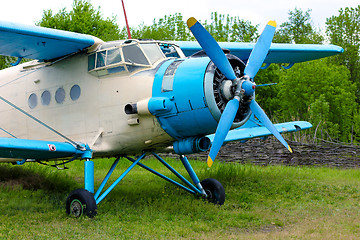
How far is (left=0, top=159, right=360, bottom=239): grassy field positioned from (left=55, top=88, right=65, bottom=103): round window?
2178mm

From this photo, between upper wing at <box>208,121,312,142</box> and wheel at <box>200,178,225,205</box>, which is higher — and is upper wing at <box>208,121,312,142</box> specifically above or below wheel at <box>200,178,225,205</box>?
above

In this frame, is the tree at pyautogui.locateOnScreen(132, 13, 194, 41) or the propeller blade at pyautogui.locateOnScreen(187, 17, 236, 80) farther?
the tree at pyautogui.locateOnScreen(132, 13, 194, 41)

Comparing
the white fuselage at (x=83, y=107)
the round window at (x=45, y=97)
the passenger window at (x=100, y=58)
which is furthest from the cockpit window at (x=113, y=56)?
the round window at (x=45, y=97)

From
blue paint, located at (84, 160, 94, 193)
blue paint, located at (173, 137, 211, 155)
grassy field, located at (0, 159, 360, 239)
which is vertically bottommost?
grassy field, located at (0, 159, 360, 239)

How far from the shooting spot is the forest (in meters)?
25.1

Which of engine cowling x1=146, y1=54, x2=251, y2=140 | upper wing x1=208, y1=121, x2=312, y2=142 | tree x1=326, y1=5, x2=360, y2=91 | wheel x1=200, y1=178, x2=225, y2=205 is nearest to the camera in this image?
engine cowling x1=146, y1=54, x2=251, y2=140

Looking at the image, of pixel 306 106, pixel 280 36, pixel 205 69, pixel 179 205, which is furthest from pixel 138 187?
pixel 280 36

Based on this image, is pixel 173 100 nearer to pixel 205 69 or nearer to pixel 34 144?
pixel 205 69

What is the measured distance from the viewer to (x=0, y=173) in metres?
12.8

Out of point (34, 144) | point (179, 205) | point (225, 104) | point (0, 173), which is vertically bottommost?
point (0, 173)

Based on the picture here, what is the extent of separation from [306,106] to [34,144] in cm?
2219

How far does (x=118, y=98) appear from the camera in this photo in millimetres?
8383

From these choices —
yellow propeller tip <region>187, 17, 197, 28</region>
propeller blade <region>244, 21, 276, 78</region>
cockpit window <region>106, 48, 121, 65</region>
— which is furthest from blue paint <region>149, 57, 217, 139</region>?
cockpit window <region>106, 48, 121, 65</region>

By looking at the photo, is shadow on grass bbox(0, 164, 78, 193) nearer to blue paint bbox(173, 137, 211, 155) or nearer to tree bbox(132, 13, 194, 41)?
blue paint bbox(173, 137, 211, 155)
